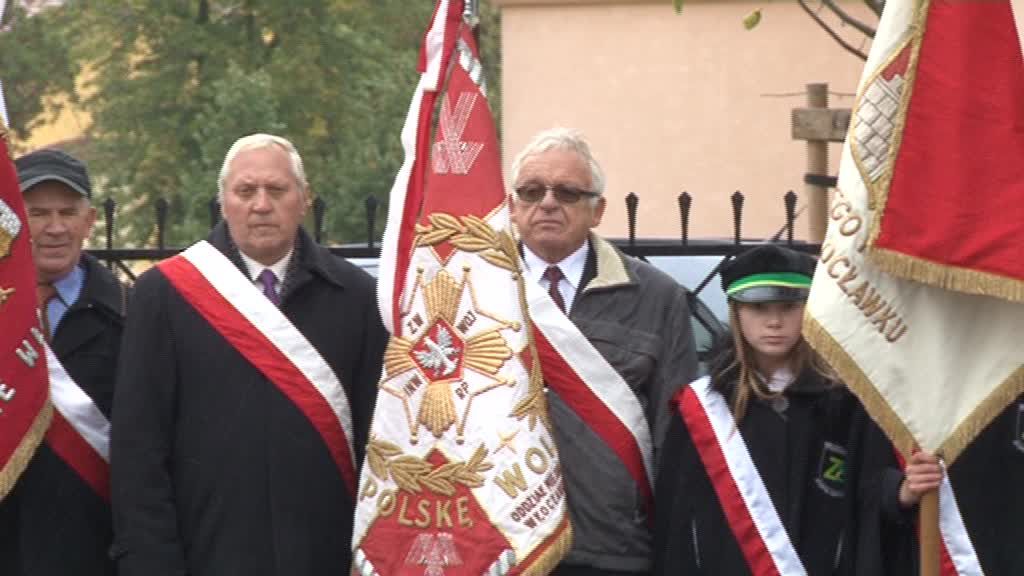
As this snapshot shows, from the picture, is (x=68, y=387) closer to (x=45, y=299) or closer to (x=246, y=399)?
(x=45, y=299)

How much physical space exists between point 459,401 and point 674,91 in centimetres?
1116

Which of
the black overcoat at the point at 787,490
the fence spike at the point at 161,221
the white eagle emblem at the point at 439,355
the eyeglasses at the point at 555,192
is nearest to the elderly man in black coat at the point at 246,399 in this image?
the white eagle emblem at the point at 439,355

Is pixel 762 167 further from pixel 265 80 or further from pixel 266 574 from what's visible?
pixel 266 574

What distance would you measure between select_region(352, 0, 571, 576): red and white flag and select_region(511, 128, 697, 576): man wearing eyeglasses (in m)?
0.21

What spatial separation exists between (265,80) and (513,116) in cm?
427

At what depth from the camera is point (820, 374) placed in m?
6.41

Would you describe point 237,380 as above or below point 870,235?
below

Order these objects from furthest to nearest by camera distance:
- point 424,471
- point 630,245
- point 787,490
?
point 630,245 < point 787,490 < point 424,471

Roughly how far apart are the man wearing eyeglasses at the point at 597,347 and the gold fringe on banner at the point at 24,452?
4.53 ft

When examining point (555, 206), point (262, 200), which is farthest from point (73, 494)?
point (555, 206)

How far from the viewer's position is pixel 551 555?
6234 mm

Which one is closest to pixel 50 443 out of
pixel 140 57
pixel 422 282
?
pixel 422 282

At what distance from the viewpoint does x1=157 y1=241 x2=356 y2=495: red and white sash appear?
21.1ft

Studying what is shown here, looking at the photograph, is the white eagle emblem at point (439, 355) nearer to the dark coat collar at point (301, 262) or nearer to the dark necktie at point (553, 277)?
the dark coat collar at point (301, 262)
